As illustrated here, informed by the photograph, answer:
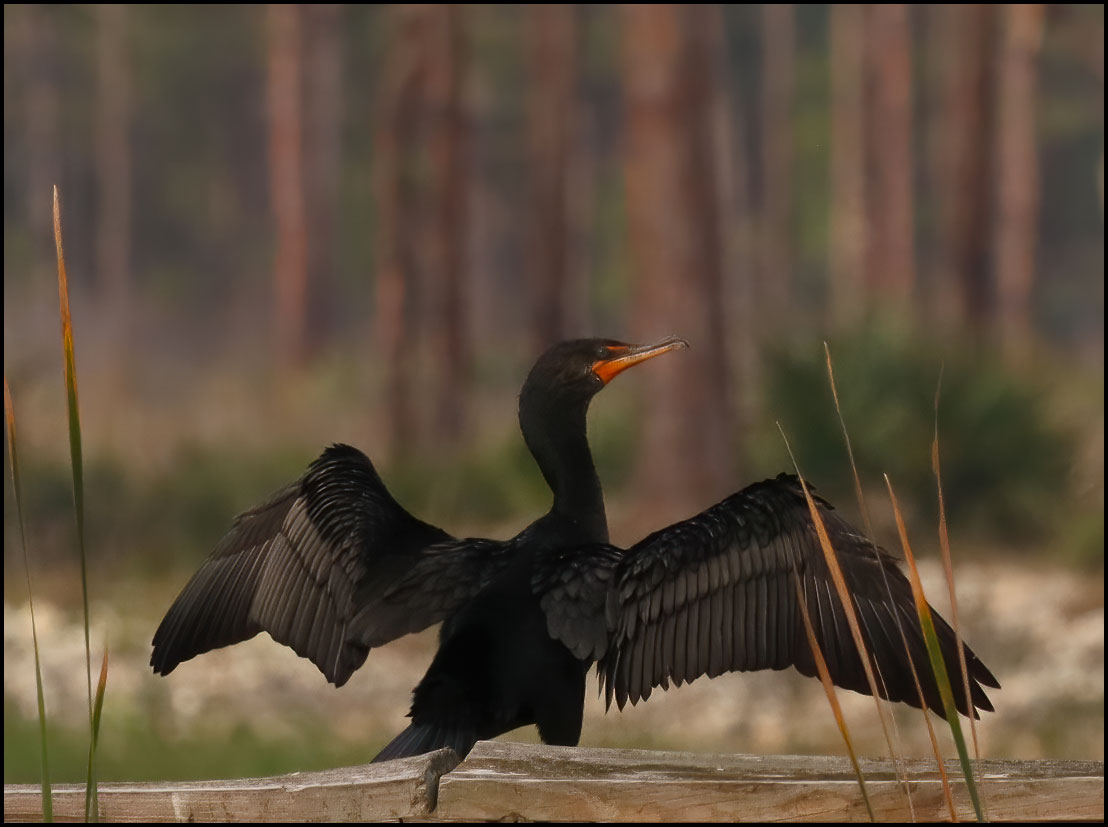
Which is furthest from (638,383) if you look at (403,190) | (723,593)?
(723,593)

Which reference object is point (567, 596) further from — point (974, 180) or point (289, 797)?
point (974, 180)

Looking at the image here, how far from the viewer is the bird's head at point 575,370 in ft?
12.2

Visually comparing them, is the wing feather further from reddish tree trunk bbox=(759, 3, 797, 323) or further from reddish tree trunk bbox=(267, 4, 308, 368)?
reddish tree trunk bbox=(759, 3, 797, 323)

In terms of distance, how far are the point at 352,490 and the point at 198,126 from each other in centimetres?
3765

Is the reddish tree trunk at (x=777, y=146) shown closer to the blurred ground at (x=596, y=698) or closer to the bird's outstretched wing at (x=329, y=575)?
the blurred ground at (x=596, y=698)

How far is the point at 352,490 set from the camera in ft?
12.6

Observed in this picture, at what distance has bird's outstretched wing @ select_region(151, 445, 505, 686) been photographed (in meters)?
3.59

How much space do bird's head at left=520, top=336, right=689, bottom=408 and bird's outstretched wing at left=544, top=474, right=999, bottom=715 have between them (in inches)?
16.8

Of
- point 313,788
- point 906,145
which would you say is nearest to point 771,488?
point 313,788

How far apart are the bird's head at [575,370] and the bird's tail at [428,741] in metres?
0.81

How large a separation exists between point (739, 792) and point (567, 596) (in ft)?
3.16

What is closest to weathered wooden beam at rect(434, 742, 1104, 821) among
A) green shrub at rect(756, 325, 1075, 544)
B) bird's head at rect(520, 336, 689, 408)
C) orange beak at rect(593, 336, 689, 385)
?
orange beak at rect(593, 336, 689, 385)

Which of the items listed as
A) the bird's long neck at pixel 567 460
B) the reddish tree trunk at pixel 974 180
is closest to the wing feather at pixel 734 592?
the bird's long neck at pixel 567 460

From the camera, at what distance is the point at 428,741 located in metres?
3.45
